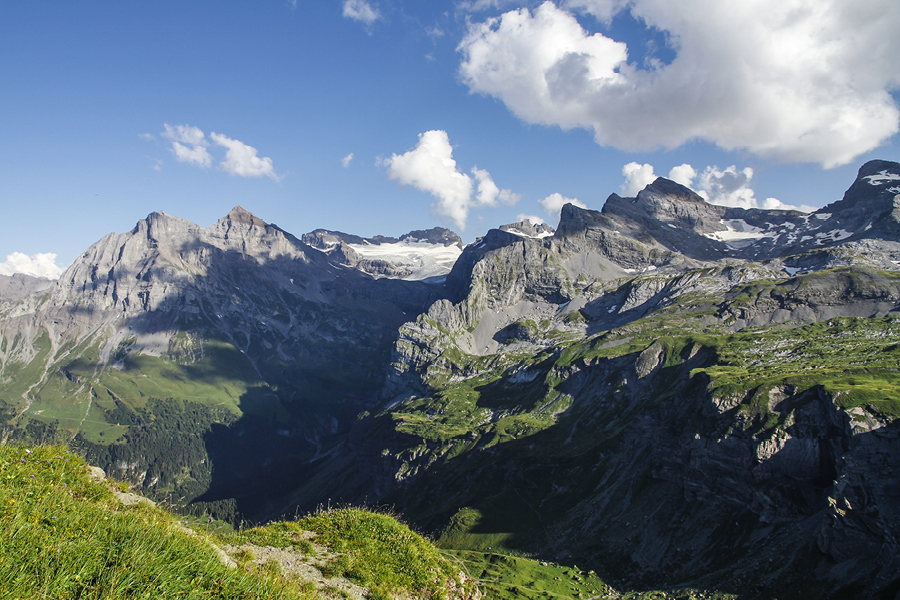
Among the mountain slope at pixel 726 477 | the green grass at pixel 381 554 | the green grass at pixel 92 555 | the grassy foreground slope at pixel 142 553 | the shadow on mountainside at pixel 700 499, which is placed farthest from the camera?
the mountain slope at pixel 726 477

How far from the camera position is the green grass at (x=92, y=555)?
886cm

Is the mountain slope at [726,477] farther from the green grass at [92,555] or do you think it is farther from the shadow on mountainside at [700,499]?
the green grass at [92,555]

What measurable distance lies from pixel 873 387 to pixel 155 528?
11807 cm

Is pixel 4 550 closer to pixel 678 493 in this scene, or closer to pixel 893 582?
pixel 893 582

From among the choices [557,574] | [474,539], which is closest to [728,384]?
[557,574]

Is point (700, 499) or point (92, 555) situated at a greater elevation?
point (92, 555)

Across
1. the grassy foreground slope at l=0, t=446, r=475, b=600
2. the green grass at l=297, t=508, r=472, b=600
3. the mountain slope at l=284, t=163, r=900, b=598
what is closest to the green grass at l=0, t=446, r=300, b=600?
the grassy foreground slope at l=0, t=446, r=475, b=600

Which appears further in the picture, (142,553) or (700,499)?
(700,499)

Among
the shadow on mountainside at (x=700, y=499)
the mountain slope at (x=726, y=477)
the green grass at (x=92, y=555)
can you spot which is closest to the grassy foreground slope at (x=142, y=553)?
the green grass at (x=92, y=555)

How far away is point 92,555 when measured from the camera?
9773mm

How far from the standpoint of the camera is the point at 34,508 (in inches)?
433

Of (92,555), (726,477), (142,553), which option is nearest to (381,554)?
(142,553)

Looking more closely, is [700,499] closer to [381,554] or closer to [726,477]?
[726,477]

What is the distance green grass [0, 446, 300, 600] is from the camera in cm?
886
